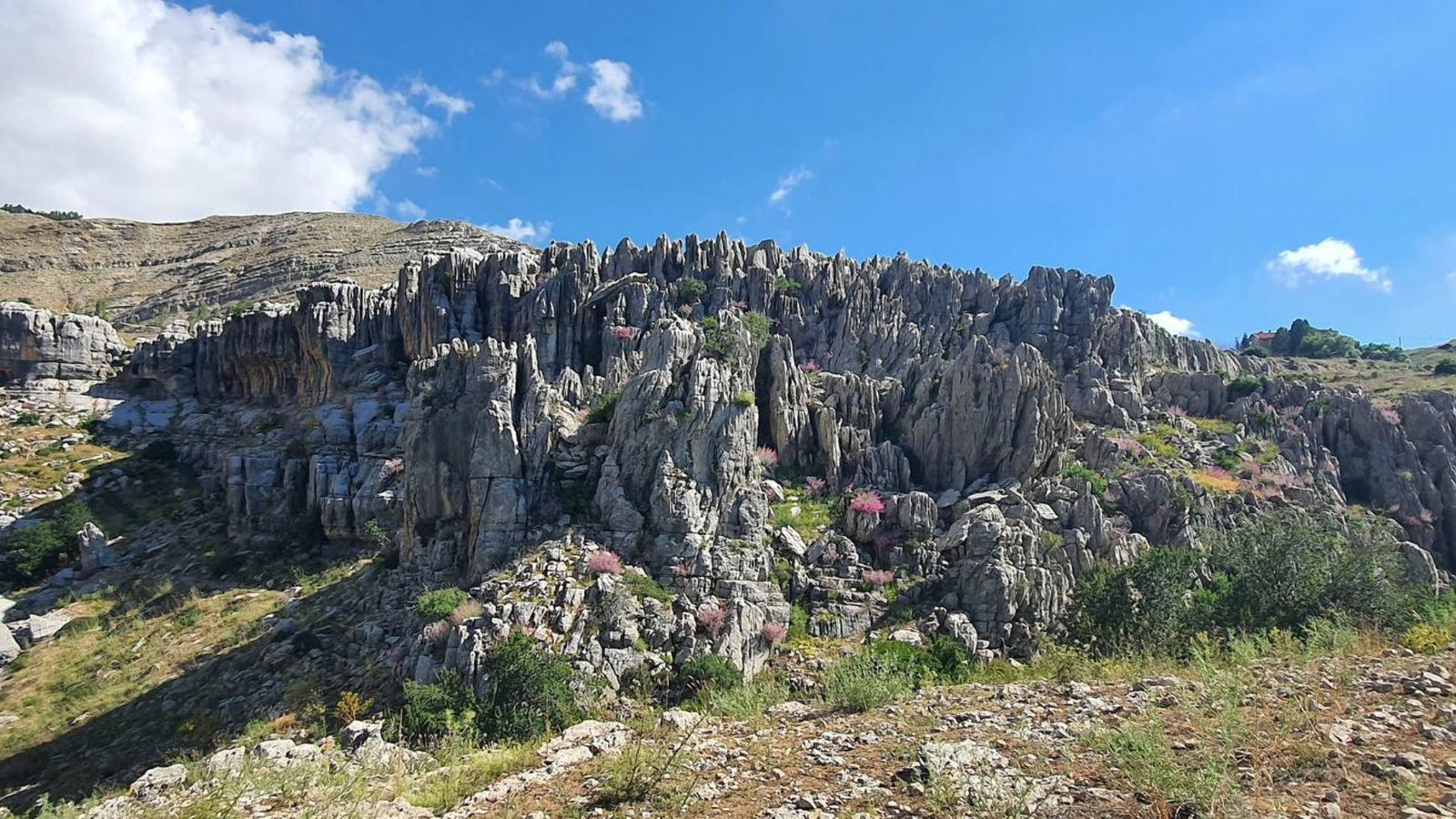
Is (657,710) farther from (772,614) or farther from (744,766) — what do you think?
(772,614)

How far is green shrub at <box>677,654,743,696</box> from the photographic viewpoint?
17.8m

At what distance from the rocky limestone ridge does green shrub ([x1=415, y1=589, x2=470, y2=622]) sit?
1.99 feet

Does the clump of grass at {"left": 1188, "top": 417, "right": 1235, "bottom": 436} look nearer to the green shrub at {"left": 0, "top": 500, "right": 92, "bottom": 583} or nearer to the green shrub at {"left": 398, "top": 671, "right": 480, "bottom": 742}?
the green shrub at {"left": 398, "top": 671, "right": 480, "bottom": 742}

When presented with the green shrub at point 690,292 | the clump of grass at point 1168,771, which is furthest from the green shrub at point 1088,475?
the green shrub at point 690,292

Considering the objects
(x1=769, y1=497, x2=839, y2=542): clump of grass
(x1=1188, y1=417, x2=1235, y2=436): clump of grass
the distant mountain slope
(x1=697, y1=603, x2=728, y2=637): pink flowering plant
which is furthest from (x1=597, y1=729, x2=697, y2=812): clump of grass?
the distant mountain slope

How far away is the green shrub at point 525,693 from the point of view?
15.4m

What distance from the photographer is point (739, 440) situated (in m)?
25.3

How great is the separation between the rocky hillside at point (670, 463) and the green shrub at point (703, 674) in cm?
12

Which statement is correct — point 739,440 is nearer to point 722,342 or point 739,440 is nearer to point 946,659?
point 722,342

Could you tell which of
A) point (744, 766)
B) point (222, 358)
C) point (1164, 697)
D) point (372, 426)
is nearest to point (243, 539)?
point (372, 426)

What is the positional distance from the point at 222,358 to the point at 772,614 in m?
56.5

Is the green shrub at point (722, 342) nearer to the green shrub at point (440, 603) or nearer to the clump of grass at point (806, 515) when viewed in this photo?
the clump of grass at point (806, 515)

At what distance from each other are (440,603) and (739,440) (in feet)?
38.2

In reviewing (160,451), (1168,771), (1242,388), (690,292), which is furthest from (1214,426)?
(160,451)
